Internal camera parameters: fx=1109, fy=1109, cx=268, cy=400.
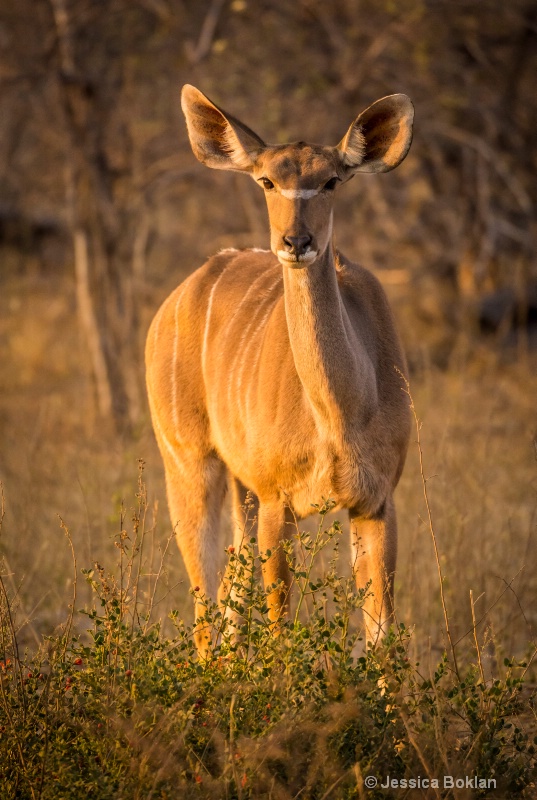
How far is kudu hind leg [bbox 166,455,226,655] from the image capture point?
442 centimetres

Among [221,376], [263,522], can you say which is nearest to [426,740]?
[263,522]

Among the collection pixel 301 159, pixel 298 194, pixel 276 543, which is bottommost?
pixel 276 543

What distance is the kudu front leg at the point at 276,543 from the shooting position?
3.59 metres

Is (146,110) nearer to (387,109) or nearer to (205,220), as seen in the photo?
(205,220)

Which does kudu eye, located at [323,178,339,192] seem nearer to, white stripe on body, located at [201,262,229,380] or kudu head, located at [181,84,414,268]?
kudu head, located at [181,84,414,268]

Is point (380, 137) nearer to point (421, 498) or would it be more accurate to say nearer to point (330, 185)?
point (330, 185)

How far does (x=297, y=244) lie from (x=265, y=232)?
5.36 metres

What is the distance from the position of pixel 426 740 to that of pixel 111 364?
583 centimetres

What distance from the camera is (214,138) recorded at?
3848 millimetres

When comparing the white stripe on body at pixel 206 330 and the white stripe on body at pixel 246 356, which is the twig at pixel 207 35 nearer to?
the white stripe on body at pixel 206 330

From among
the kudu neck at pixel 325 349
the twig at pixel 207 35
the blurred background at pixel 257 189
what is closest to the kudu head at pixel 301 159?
the kudu neck at pixel 325 349

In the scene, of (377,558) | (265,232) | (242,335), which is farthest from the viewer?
(265,232)

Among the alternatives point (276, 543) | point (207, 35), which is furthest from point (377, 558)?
point (207, 35)

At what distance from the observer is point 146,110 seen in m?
9.42
